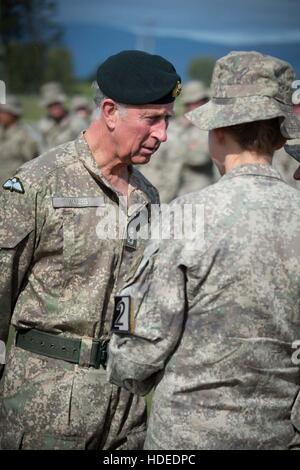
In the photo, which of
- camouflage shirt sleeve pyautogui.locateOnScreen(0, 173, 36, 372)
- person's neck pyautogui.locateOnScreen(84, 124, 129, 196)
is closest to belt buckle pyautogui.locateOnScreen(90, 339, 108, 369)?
camouflage shirt sleeve pyautogui.locateOnScreen(0, 173, 36, 372)

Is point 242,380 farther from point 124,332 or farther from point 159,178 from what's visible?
point 159,178

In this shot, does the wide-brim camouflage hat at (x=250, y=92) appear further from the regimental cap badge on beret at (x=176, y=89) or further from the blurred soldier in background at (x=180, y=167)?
the blurred soldier in background at (x=180, y=167)

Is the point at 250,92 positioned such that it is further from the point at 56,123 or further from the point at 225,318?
the point at 56,123

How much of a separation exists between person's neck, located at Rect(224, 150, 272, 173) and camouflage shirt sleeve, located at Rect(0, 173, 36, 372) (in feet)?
3.24

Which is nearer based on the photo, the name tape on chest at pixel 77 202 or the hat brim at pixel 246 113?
the hat brim at pixel 246 113

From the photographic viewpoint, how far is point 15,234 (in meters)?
3.35

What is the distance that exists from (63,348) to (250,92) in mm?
1354

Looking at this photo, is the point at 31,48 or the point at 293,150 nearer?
the point at 293,150

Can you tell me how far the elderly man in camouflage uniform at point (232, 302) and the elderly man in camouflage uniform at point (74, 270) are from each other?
2.08ft

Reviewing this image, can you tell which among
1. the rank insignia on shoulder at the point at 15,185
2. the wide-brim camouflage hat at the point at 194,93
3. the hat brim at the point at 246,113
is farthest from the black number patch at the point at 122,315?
the wide-brim camouflage hat at the point at 194,93

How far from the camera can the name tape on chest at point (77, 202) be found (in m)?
3.41

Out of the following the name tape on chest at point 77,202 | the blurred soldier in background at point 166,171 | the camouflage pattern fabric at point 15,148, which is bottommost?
the camouflage pattern fabric at point 15,148

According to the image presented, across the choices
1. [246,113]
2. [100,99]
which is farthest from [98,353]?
[246,113]

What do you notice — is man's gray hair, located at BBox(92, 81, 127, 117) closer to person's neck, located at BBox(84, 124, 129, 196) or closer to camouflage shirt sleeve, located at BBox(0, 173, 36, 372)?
person's neck, located at BBox(84, 124, 129, 196)
